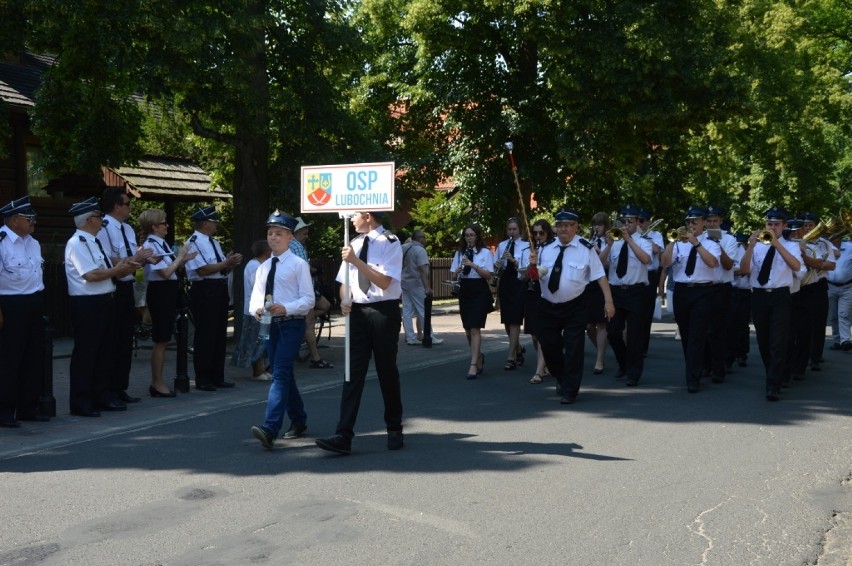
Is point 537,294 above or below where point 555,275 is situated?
below

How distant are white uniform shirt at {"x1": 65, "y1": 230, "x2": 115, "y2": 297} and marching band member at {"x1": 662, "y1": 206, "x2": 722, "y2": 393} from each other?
6.16 metres

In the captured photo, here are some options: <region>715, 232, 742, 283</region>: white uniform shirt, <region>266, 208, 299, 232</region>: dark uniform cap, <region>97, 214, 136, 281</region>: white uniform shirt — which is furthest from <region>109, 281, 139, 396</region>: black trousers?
Result: <region>715, 232, 742, 283</region>: white uniform shirt

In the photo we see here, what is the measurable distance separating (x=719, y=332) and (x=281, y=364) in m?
5.99

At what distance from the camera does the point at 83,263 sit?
30.3ft

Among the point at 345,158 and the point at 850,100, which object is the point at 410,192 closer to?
the point at 345,158

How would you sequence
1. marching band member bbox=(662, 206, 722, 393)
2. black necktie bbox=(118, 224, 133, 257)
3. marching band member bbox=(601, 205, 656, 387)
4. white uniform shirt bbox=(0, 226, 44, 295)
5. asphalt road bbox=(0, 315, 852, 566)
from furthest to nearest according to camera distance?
marching band member bbox=(601, 205, 656, 387) → marching band member bbox=(662, 206, 722, 393) → black necktie bbox=(118, 224, 133, 257) → white uniform shirt bbox=(0, 226, 44, 295) → asphalt road bbox=(0, 315, 852, 566)

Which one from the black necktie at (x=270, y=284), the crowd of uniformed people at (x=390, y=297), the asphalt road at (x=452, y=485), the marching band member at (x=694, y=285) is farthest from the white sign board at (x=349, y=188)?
the marching band member at (x=694, y=285)

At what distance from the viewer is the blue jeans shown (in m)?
7.68

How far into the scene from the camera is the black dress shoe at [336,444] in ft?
24.6

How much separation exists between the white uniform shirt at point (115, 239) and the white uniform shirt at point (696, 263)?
6067mm

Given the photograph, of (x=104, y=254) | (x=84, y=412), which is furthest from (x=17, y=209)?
(x=84, y=412)

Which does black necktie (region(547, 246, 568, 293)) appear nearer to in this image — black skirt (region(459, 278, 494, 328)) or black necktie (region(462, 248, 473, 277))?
black skirt (region(459, 278, 494, 328))

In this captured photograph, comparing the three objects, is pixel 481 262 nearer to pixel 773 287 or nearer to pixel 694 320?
pixel 694 320

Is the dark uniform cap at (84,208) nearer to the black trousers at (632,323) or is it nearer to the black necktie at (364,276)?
the black necktie at (364,276)
